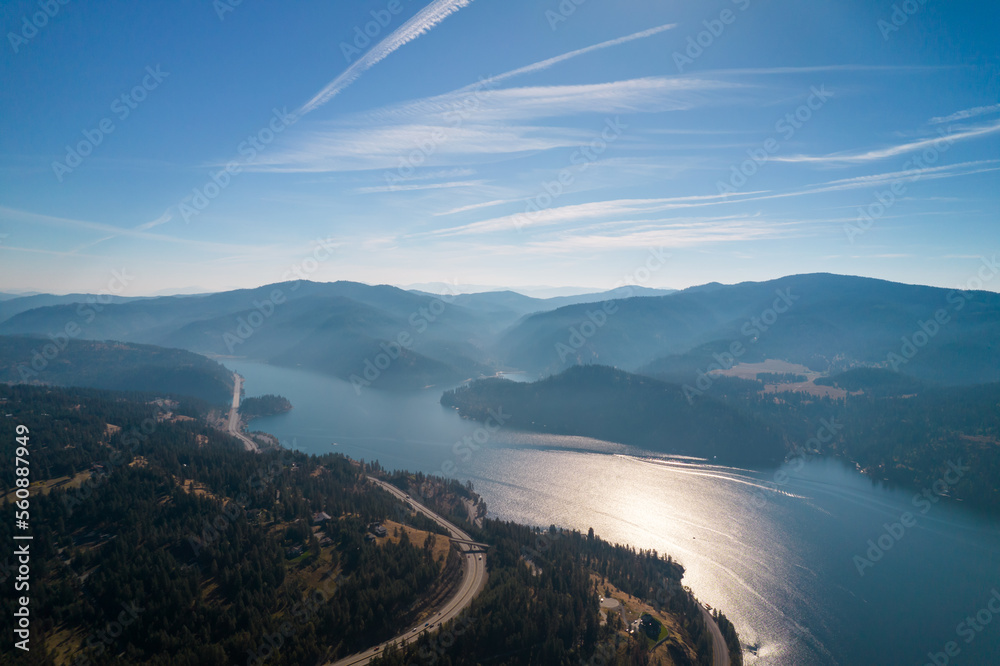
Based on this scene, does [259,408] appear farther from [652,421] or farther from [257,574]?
[652,421]

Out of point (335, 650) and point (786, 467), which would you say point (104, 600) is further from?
point (786, 467)

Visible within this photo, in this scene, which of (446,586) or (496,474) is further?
(496,474)

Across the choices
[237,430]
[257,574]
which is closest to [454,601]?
[257,574]

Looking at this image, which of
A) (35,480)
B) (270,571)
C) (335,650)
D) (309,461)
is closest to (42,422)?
(35,480)

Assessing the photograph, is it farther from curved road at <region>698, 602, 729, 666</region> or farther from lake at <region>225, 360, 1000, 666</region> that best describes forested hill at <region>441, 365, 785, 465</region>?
curved road at <region>698, 602, 729, 666</region>

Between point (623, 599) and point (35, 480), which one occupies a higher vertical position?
point (35, 480)

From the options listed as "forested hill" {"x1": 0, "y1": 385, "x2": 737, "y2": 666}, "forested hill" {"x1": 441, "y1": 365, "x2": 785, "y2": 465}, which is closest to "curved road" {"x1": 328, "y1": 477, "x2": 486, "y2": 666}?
"forested hill" {"x1": 0, "y1": 385, "x2": 737, "y2": 666}

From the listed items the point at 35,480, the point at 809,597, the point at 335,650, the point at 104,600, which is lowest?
the point at 809,597
